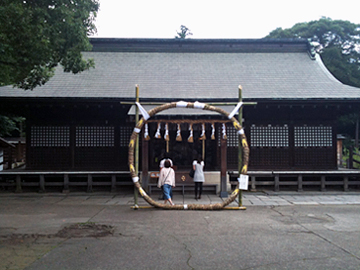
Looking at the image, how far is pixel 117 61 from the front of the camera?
17.1m

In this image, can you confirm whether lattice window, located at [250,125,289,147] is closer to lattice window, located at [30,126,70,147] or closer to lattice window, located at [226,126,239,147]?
lattice window, located at [226,126,239,147]

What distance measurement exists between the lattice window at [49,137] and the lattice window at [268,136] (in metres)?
8.32

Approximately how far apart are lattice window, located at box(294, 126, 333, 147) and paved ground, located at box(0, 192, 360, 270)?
3.63 m

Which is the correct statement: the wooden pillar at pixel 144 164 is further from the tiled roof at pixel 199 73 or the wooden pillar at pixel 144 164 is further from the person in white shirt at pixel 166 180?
the tiled roof at pixel 199 73

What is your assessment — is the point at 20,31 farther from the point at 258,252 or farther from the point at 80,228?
the point at 258,252

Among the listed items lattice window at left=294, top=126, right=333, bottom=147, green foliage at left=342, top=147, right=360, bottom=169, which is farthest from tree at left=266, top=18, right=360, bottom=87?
lattice window at left=294, top=126, right=333, bottom=147

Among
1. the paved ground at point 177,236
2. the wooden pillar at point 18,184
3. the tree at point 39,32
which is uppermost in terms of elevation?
the tree at point 39,32

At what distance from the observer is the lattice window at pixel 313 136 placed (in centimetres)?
1380

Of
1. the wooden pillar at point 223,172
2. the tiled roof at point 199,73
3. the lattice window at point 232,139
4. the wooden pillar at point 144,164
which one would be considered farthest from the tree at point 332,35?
the wooden pillar at point 144,164

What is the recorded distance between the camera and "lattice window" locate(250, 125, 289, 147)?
1376 centimetres

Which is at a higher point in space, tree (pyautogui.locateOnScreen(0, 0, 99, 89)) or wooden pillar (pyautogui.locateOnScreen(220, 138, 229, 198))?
tree (pyautogui.locateOnScreen(0, 0, 99, 89))

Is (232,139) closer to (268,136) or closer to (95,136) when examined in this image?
(268,136)

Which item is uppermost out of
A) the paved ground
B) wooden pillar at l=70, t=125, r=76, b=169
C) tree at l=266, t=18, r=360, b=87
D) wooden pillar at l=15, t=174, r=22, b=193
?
tree at l=266, t=18, r=360, b=87

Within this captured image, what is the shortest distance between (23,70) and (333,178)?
A: 1310 centimetres
